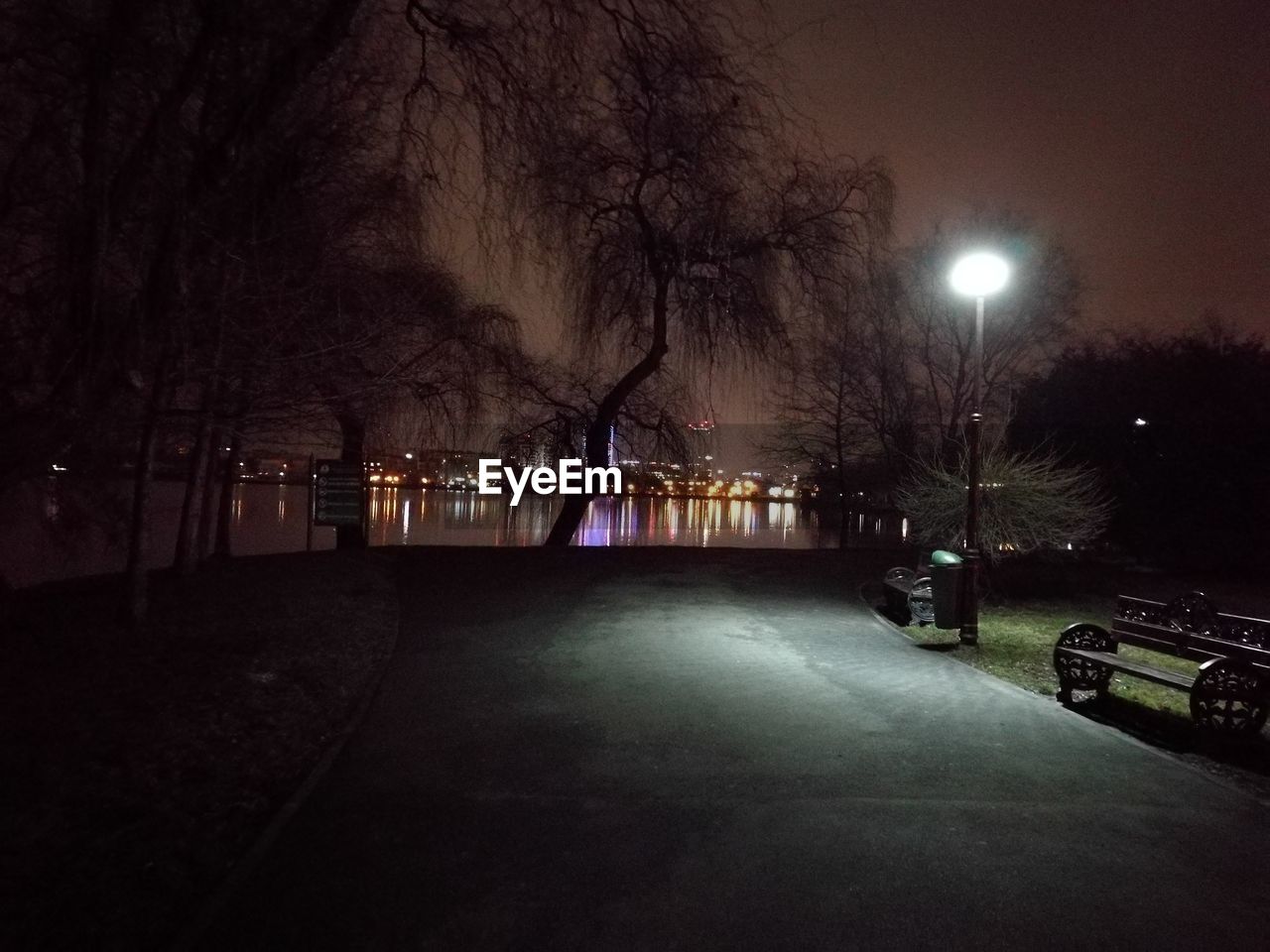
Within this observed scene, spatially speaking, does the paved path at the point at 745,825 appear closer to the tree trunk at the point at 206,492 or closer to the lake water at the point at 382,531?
the tree trunk at the point at 206,492

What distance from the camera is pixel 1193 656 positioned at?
738 cm

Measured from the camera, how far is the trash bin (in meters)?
9.98

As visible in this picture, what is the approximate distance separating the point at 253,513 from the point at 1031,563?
4261 cm

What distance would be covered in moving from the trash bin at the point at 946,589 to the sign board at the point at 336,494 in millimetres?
12386

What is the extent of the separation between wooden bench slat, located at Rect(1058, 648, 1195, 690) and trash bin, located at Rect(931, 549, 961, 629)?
255 cm

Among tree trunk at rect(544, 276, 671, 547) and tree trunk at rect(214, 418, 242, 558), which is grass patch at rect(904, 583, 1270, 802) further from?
tree trunk at rect(214, 418, 242, 558)

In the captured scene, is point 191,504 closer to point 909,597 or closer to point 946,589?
point 909,597

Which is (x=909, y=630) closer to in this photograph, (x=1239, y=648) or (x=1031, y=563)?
(x=1239, y=648)

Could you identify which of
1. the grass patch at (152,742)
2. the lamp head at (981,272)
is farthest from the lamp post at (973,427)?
the grass patch at (152,742)

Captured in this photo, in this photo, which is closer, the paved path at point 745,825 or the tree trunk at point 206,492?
the paved path at point 745,825

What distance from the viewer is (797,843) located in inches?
163

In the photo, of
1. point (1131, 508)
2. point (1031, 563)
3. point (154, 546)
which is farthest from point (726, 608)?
point (154, 546)

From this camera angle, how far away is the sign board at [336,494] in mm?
17719

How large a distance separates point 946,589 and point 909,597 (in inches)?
47.4
